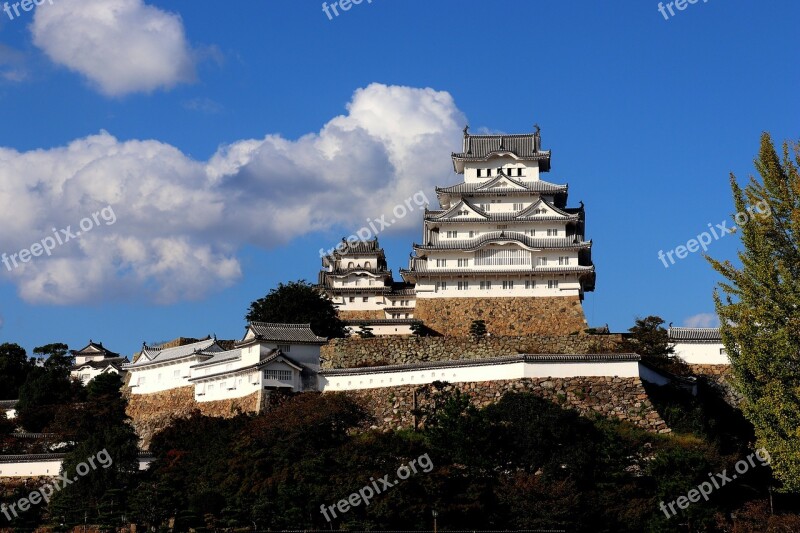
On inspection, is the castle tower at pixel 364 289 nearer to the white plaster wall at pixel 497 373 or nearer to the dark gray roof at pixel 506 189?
the dark gray roof at pixel 506 189

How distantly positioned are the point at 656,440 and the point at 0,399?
35.4 m

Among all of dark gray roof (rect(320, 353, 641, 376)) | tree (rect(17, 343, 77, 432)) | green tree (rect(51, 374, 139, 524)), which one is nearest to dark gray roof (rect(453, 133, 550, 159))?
dark gray roof (rect(320, 353, 641, 376))

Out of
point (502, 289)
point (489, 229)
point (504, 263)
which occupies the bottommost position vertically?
point (502, 289)

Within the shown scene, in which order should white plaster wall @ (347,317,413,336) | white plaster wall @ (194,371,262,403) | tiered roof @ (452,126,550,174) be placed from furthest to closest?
tiered roof @ (452,126,550,174)
white plaster wall @ (347,317,413,336)
white plaster wall @ (194,371,262,403)

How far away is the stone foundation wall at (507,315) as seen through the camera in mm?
50719

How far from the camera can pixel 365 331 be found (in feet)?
170

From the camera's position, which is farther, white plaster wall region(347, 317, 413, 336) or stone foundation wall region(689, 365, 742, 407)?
white plaster wall region(347, 317, 413, 336)

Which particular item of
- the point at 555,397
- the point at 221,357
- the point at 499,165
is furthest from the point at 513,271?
the point at 221,357

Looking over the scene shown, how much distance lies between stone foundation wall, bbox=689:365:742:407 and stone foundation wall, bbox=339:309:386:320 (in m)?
19.1

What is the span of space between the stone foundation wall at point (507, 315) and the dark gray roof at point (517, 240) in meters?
2.41

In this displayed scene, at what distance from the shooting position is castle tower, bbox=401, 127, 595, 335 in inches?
2025

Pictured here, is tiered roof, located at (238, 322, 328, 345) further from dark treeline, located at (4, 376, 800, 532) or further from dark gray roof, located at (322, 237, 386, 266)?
dark gray roof, located at (322, 237, 386, 266)

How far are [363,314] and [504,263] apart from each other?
36.8 feet

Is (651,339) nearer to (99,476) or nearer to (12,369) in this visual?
(99,476)
